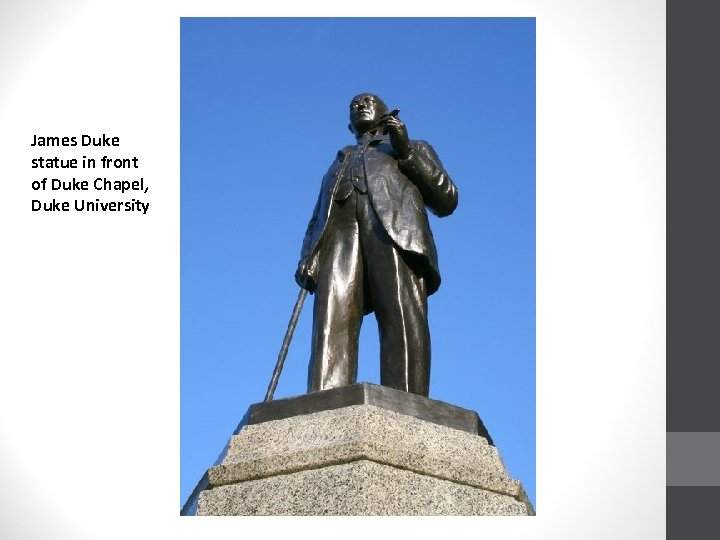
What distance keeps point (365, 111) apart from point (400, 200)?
38.8 inches

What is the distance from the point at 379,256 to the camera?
37.2 feet

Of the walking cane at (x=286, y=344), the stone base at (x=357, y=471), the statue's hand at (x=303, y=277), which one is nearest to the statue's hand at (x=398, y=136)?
the statue's hand at (x=303, y=277)

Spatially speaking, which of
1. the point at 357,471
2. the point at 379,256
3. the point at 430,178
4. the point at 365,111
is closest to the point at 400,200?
the point at 430,178

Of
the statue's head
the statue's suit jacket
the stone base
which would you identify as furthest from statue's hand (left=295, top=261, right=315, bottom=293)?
the stone base

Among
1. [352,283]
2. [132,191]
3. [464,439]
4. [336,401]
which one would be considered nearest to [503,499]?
[464,439]

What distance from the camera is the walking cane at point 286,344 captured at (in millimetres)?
10844

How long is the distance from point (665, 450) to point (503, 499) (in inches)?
59.7

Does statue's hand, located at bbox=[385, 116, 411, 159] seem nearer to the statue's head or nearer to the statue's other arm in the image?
the statue's other arm

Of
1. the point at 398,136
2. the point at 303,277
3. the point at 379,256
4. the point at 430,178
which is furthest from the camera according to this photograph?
the point at 430,178

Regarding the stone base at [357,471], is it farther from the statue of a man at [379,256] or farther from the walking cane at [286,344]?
the statue of a man at [379,256]

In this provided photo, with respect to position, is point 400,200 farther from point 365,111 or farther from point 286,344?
point 286,344

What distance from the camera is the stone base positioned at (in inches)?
371

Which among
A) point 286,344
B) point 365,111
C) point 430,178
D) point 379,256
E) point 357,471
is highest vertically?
point 365,111

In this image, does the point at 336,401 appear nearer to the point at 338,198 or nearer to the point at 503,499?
the point at 503,499
